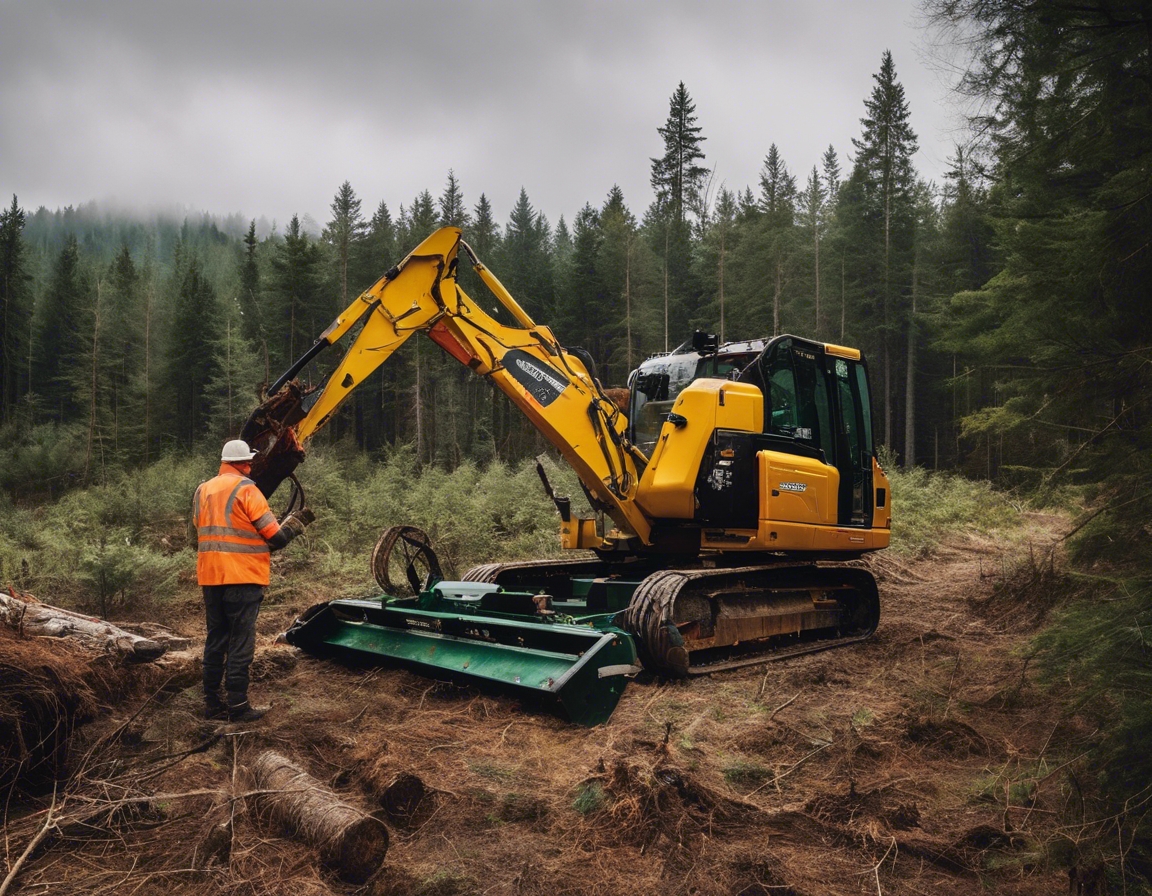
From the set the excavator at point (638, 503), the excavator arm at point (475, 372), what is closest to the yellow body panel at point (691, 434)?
the excavator at point (638, 503)

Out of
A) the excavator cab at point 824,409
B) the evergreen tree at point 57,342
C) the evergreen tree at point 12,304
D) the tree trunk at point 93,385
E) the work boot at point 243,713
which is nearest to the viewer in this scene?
the work boot at point 243,713

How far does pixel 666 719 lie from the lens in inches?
220

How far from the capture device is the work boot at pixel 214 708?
5.48 meters

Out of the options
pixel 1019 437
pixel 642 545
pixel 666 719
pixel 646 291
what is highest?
pixel 646 291

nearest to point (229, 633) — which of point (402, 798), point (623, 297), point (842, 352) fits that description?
point (402, 798)

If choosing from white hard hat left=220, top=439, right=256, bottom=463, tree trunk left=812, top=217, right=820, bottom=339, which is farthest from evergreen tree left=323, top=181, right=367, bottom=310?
white hard hat left=220, top=439, right=256, bottom=463

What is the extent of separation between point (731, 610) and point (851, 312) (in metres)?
29.2

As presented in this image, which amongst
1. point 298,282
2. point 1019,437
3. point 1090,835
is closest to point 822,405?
point 1019,437

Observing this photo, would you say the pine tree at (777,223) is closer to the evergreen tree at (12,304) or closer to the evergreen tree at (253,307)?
the evergreen tree at (253,307)

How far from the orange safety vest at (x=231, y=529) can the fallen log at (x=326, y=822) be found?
6.36 feet

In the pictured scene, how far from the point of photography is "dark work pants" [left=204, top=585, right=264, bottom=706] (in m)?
5.51

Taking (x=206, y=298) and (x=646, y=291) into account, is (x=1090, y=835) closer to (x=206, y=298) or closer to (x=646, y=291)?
(x=646, y=291)

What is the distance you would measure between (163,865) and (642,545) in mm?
5571

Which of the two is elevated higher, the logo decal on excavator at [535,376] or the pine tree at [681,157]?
the pine tree at [681,157]
